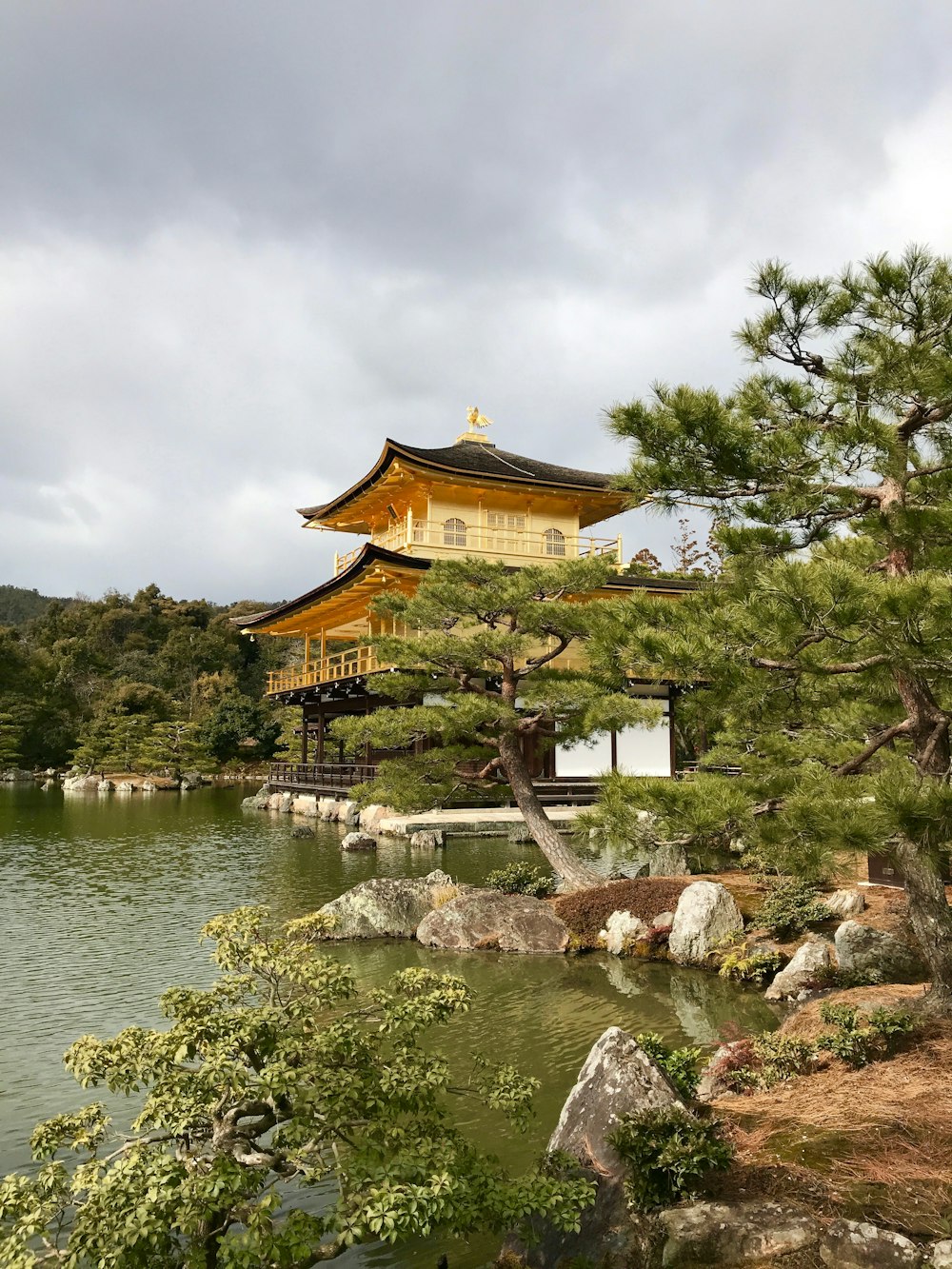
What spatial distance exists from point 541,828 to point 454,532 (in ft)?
41.9

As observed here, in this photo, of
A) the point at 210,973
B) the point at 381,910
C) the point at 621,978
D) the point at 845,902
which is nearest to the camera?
the point at 621,978

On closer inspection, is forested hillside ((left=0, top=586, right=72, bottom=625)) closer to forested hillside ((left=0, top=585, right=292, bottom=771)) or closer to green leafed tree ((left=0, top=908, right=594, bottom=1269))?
forested hillside ((left=0, top=585, right=292, bottom=771))

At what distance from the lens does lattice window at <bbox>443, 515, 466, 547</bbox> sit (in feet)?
72.1

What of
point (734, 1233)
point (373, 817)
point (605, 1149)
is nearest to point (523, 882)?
point (605, 1149)

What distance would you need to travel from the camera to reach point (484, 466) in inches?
875

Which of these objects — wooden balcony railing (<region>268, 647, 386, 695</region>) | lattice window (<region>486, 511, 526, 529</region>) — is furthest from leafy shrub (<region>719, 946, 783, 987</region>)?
lattice window (<region>486, 511, 526, 529</region>)

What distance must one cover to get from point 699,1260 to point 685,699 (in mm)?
4137

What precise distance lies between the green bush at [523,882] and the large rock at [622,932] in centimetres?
134

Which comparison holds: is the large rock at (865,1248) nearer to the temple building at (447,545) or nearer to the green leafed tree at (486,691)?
the green leafed tree at (486,691)

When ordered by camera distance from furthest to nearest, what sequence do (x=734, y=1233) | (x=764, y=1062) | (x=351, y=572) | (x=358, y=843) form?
(x=351, y=572) → (x=358, y=843) → (x=764, y=1062) → (x=734, y=1233)

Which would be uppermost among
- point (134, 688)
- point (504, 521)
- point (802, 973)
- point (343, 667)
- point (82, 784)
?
point (504, 521)

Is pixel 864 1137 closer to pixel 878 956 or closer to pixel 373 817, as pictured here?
pixel 878 956

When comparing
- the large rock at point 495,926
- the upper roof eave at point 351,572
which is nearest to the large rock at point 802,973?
the large rock at point 495,926

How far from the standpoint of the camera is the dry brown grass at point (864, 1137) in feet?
10.6
